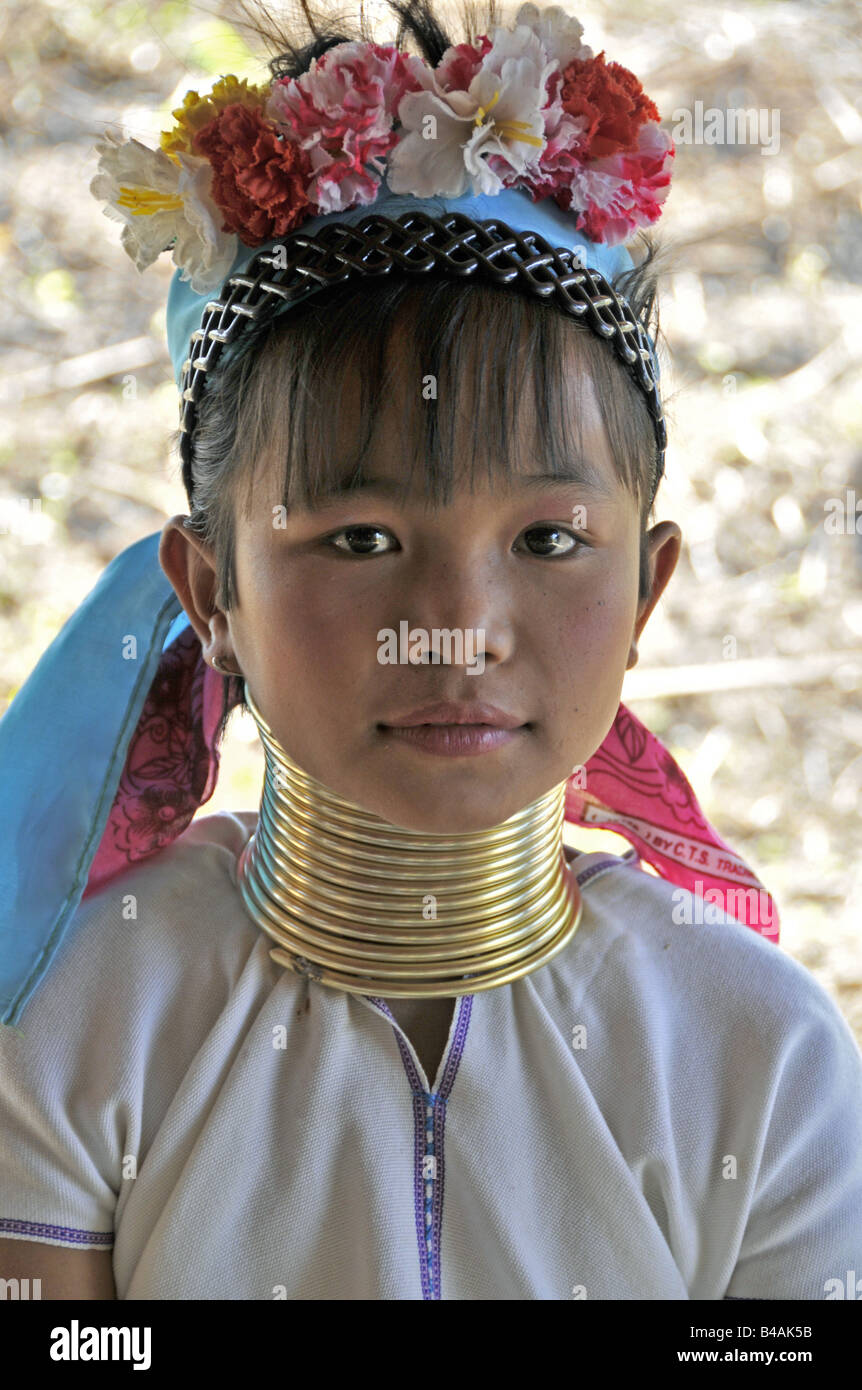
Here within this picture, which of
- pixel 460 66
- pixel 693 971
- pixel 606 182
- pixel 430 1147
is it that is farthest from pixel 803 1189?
pixel 460 66

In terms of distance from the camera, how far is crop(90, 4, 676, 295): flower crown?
113 cm

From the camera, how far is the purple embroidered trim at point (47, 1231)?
119 centimetres

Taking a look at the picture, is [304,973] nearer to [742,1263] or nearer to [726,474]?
[742,1263]

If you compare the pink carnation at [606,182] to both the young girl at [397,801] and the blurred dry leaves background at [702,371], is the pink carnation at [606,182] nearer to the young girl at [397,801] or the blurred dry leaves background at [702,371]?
the young girl at [397,801]

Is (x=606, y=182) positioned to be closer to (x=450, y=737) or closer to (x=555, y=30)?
(x=555, y=30)

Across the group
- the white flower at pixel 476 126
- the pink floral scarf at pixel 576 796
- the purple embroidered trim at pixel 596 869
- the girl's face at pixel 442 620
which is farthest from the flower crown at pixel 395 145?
the purple embroidered trim at pixel 596 869

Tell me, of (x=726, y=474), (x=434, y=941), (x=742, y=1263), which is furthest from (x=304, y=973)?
(x=726, y=474)

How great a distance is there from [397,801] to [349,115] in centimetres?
56

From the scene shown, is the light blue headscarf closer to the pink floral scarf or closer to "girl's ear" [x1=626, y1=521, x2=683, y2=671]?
the pink floral scarf

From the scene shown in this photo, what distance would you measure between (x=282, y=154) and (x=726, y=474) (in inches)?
89.1

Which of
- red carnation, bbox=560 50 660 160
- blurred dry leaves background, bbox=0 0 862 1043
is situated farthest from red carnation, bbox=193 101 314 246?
blurred dry leaves background, bbox=0 0 862 1043

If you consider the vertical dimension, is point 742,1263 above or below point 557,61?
below

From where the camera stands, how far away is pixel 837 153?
3.29m

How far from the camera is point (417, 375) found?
3.57ft
